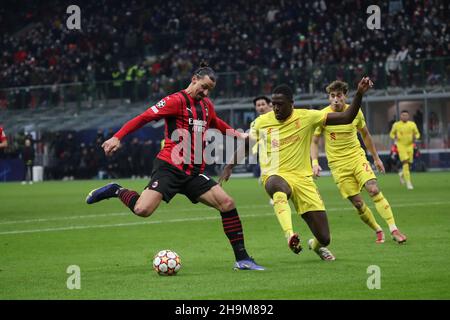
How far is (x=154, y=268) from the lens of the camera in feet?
38.0

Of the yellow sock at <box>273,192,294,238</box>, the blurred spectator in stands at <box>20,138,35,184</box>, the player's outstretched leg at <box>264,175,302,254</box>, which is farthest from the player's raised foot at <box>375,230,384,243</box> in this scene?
the blurred spectator in stands at <box>20,138,35,184</box>

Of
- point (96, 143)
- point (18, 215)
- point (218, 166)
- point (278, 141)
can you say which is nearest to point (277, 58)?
point (218, 166)

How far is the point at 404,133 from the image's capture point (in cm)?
3212

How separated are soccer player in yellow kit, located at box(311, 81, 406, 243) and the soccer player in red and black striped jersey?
3.54 m

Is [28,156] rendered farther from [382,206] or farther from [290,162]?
[290,162]

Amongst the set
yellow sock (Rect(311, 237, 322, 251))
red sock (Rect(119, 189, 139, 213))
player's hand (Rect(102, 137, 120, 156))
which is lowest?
yellow sock (Rect(311, 237, 322, 251))

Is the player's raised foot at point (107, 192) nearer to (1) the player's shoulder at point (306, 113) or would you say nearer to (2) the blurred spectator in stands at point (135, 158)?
(1) the player's shoulder at point (306, 113)

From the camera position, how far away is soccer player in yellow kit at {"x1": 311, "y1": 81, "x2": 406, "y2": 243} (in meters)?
15.1

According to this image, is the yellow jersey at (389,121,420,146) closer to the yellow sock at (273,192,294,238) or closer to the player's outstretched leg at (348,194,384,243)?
the player's outstretched leg at (348,194,384,243)

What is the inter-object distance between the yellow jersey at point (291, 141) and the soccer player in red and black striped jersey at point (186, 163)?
1.14 metres

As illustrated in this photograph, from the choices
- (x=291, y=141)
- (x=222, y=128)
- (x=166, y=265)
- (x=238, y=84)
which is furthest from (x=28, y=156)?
(x=166, y=265)

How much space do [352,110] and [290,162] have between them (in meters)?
1.62

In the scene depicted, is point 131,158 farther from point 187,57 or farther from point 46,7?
point 46,7

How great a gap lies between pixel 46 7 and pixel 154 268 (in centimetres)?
5301
